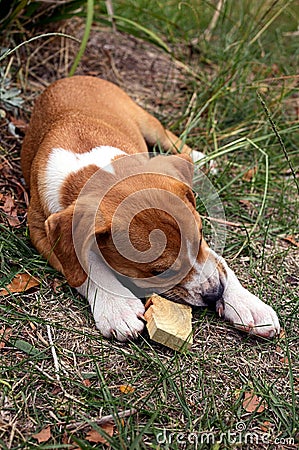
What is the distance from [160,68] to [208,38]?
0.80m

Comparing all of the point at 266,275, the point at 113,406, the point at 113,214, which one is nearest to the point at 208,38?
the point at 266,275

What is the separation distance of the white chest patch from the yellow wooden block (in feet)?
3.27

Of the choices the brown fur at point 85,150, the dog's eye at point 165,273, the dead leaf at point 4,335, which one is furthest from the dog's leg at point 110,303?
the dead leaf at point 4,335

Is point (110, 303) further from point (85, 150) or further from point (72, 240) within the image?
point (85, 150)

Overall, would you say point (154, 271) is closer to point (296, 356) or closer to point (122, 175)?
point (122, 175)

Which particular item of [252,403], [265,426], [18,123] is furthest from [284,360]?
[18,123]

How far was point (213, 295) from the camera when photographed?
12.8ft

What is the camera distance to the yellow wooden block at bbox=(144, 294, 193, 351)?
366cm

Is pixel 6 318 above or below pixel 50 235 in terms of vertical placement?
below

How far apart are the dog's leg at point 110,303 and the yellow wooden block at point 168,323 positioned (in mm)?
87

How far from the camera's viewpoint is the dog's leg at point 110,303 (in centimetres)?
377

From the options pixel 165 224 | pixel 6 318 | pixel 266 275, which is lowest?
Result: pixel 266 275

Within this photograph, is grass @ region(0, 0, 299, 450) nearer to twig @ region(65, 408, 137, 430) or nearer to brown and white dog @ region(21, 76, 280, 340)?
twig @ region(65, 408, 137, 430)

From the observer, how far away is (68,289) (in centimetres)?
420
